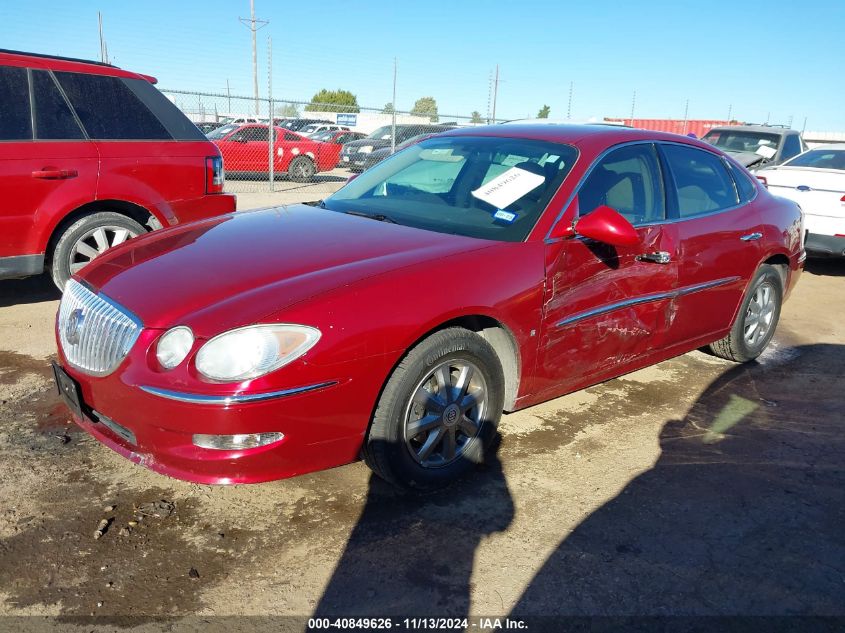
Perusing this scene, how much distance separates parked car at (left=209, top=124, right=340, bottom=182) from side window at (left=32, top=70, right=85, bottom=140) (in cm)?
1038

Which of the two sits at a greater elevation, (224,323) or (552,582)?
(224,323)

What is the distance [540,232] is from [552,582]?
1550mm

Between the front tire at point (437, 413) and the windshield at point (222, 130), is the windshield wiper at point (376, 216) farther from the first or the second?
the windshield at point (222, 130)

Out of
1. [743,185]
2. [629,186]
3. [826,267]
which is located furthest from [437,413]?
[826,267]

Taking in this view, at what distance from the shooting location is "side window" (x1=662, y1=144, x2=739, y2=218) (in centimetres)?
412

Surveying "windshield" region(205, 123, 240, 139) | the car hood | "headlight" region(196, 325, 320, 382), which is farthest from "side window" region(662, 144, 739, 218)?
"windshield" region(205, 123, 240, 139)

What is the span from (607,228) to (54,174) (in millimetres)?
4100

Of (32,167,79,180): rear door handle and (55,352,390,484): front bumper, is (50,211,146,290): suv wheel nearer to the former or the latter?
(32,167,79,180): rear door handle

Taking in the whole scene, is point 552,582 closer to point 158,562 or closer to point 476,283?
point 476,283

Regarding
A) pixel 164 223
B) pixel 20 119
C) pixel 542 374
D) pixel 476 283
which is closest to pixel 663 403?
pixel 542 374

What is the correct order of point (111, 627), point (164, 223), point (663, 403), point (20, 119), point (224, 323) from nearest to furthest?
point (111, 627)
point (224, 323)
point (663, 403)
point (20, 119)
point (164, 223)

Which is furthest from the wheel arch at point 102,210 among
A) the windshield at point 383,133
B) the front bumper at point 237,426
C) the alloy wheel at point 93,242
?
the windshield at point 383,133

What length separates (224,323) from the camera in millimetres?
2482

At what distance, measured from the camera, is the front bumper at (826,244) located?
752cm
